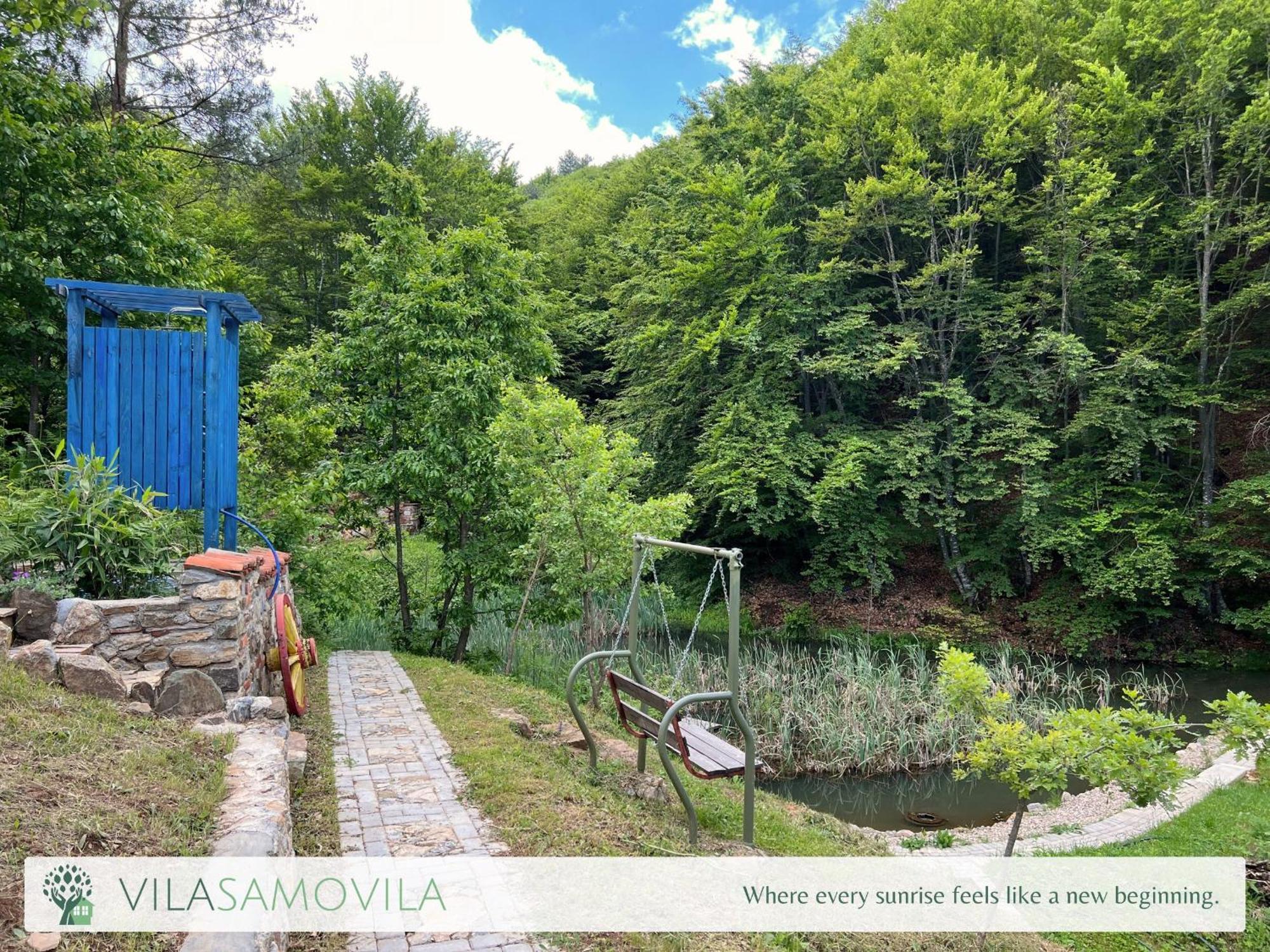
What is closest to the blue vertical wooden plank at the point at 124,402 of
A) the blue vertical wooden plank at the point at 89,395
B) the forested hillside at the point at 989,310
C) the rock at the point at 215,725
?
the blue vertical wooden plank at the point at 89,395

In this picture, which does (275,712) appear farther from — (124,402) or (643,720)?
(124,402)

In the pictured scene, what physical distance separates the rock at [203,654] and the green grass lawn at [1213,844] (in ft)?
15.5

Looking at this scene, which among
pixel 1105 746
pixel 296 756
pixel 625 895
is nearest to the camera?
pixel 625 895

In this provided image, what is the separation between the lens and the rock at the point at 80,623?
3.55 meters

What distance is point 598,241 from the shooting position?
22.3 m

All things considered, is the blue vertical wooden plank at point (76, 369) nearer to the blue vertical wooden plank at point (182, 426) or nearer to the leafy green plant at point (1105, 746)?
the blue vertical wooden plank at point (182, 426)

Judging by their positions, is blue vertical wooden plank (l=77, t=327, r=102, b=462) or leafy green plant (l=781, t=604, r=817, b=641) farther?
leafy green plant (l=781, t=604, r=817, b=641)

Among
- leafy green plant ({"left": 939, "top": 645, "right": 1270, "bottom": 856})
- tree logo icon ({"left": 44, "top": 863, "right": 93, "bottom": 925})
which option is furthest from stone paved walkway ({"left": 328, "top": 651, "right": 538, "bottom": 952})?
leafy green plant ({"left": 939, "top": 645, "right": 1270, "bottom": 856})

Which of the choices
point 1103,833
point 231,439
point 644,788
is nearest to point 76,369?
point 231,439

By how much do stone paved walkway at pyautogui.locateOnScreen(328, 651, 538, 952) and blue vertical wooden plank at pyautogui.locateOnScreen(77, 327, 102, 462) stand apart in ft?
7.91

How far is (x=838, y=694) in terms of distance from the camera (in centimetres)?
808

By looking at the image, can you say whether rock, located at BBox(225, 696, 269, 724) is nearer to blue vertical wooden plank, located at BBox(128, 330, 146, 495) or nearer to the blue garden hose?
the blue garden hose

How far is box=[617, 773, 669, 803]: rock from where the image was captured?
13.2ft

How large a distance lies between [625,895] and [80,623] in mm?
2995
